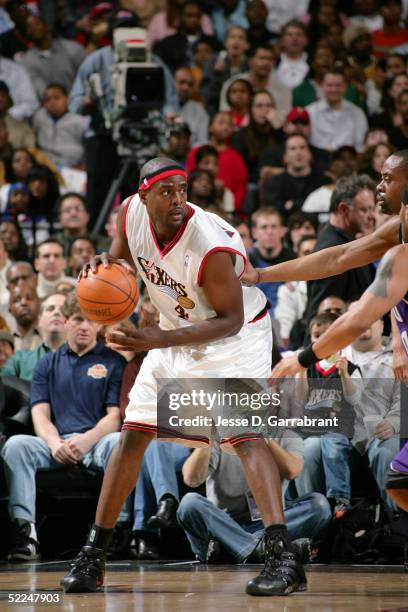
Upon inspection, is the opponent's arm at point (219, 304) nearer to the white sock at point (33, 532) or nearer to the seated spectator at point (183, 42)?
the white sock at point (33, 532)

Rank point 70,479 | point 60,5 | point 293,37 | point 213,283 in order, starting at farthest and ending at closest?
point 60,5
point 293,37
point 70,479
point 213,283

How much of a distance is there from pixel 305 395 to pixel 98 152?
4261 millimetres

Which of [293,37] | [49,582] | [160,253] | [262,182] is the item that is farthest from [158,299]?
[293,37]

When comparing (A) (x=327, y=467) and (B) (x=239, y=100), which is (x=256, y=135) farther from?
(A) (x=327, y=467)

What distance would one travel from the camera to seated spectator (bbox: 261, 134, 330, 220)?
10.5 metres

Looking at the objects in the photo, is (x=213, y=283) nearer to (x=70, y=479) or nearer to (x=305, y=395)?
(x=305, y=395)

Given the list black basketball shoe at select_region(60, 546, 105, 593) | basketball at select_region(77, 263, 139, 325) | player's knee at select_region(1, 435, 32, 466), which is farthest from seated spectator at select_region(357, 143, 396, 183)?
black basketball shoe at select_region(60, 546, 105, 593)

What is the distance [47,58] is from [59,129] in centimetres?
140

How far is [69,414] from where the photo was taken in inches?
287

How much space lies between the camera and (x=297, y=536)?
6.37m

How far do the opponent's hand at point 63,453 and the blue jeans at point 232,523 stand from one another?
37.3 inches

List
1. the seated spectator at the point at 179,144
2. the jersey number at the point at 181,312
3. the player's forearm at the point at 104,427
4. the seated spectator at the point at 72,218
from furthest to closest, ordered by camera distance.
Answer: the seated spectator at the point at 179,144 < the seated spectator at the point at 72,218 < the player's forearm at the point at 104,427 < the jersey number at the point at 181,312

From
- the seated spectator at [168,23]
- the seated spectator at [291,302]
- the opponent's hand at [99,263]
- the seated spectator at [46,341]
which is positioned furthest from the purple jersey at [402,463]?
the seated spectator at [168,23]

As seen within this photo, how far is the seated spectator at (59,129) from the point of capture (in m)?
12.0
